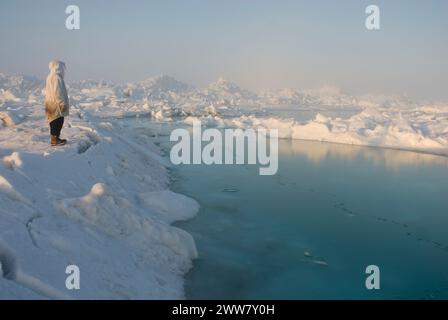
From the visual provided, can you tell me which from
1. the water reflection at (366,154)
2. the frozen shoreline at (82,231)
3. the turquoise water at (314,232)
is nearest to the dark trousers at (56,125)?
the frozen shoreline at (82,231)

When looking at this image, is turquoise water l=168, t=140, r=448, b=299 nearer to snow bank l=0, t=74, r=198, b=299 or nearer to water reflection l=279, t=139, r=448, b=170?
snow bank l=0, t=74, r=198, b=299

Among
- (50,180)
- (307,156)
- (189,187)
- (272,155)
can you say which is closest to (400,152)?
(307,156)

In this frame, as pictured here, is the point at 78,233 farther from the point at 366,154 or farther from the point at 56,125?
the point at 366,154

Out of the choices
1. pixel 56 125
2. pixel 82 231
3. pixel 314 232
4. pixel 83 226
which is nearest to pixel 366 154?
pixel 314 232

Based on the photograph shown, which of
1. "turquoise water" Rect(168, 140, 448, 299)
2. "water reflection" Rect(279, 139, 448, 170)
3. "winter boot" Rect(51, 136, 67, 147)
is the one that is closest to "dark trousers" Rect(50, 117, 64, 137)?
"winter boot" Rect(51, 136, 67, 147)

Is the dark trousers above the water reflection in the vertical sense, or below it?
above
